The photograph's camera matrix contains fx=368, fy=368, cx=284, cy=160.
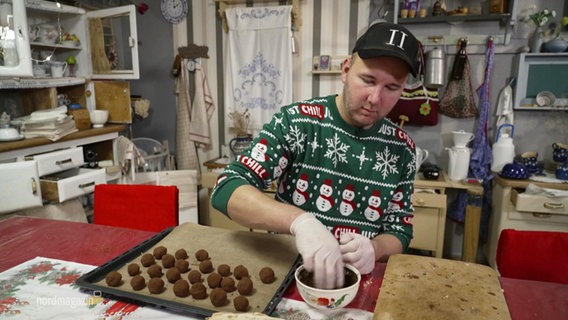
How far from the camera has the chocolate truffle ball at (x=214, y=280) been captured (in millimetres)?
856

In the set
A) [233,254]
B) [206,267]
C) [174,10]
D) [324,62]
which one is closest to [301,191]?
[233,254]

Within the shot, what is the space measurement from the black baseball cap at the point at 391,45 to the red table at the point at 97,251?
1.88 ft

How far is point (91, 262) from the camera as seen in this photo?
1.06 metres

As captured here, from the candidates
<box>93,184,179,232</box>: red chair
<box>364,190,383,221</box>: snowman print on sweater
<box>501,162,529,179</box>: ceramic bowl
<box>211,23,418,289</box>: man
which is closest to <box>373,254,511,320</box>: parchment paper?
<box>211,23,418,289</box>: man

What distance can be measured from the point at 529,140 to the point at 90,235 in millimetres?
2941

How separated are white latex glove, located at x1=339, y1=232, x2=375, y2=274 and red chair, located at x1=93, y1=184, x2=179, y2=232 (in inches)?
33.2

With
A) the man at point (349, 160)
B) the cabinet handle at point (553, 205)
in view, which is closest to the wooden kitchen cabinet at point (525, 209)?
the cabinet handle at point (553, 205)

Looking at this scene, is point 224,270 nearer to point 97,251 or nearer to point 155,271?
point 155,271

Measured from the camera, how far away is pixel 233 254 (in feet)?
3.41

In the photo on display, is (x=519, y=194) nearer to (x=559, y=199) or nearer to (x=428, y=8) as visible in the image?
(x=559, y=199)

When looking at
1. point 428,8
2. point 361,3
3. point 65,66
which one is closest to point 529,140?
point 428,8

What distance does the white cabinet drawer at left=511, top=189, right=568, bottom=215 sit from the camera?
2172 millimetres

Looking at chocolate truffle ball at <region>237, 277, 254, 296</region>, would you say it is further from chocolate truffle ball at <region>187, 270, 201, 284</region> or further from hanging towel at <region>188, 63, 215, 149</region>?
hanging towel at <region>188, 63, 215, 149</region>

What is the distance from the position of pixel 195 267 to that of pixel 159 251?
0.41 feet
